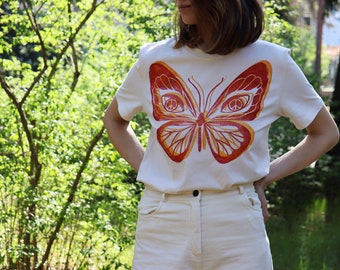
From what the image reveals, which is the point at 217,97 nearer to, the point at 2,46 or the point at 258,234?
the point at 258,234

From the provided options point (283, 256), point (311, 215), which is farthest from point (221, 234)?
point (311, 215)

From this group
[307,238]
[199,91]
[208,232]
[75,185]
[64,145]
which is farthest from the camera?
[307,238]

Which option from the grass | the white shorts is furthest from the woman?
the grass

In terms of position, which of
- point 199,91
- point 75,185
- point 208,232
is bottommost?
point 208,232

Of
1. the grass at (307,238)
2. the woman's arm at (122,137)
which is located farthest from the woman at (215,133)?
Answer: the grass at (307,238)

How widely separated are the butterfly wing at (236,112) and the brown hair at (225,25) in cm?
11

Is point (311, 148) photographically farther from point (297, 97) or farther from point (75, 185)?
point (75, 185)

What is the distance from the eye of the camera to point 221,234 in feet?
9.43

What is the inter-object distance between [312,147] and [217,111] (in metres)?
0.42

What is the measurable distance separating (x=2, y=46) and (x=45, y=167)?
32.1 inches

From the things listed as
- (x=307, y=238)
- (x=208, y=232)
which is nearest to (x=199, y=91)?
(x=208, y=232)

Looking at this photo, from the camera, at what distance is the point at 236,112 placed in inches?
116

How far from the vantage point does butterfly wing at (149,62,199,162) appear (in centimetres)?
296

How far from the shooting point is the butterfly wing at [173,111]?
2.96 metres
